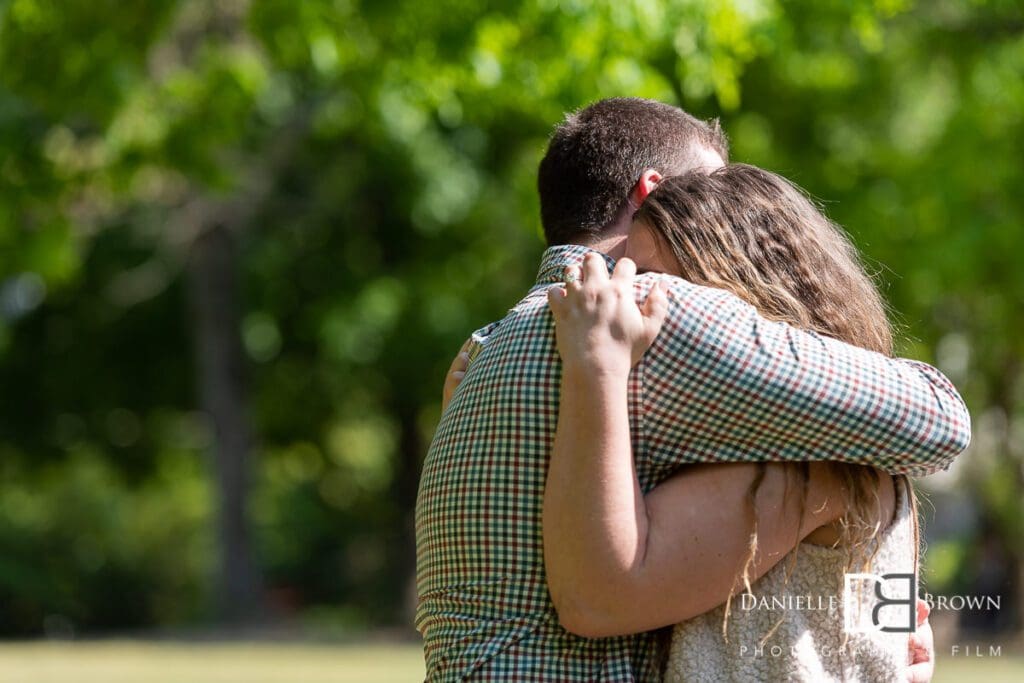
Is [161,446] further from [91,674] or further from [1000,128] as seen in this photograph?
[1000,128]

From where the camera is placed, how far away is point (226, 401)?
22.4 metres

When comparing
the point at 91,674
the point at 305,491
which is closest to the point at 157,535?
the point at 305,491

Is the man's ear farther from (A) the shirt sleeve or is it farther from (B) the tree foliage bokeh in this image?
(B) the tree foliage bokeh

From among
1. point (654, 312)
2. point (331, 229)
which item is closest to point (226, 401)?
point (331, 229)

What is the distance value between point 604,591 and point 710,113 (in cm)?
1479

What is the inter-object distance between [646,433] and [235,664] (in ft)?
43.9

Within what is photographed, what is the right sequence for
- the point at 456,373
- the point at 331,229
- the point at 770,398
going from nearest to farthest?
the point at 770,398, the point at 456,373, the point at 331,229

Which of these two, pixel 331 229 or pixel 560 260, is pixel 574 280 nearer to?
pixel 560 260

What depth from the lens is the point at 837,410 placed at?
1969 millimetres

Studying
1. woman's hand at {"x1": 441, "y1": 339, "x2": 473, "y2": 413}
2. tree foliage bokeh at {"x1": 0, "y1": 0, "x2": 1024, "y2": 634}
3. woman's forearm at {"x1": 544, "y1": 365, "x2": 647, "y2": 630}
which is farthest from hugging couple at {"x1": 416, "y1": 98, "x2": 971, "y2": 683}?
tree foliage bokeh at {"x1": 0, "y1": 0, "x2": 1024, "y2": 634}

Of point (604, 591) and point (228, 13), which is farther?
point (228, 13)

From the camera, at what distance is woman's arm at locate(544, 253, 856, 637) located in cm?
197

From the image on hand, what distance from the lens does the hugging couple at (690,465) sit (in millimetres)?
1981

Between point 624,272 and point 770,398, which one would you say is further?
point 624,272
